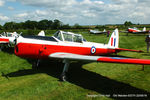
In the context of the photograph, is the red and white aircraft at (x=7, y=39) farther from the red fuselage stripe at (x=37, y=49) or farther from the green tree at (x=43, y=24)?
the green tree at (x=43, y=24)

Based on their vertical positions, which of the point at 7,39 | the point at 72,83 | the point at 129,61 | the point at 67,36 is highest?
the point at 67,36

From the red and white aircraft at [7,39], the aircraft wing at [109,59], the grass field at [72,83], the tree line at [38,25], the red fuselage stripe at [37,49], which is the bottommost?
the grass field at [72,83]

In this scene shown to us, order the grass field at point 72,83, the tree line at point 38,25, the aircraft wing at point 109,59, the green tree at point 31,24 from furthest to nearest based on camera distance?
the green tree at point 31,24, the tree line at point 38,25, the grass field at point 72,83, the aircraft wing at point 109,59

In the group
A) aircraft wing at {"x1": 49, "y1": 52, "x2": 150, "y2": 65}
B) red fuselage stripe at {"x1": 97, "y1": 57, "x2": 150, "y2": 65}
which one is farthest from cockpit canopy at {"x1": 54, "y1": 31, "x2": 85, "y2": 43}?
red fuselage stripe at {"x1": 97, "y1": 57, "x2": 150, "y2": 65}

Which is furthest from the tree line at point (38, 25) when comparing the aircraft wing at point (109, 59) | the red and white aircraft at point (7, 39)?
the aircraft wing at point (109, 59)

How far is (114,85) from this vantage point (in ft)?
17.3

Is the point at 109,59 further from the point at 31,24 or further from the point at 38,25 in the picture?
the point at 31,24

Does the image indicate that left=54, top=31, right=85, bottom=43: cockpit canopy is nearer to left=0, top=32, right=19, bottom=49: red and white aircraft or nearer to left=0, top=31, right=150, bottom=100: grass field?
left=0, top=31, right=150, bottom=100: grass field

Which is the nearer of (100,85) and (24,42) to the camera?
(100,85)

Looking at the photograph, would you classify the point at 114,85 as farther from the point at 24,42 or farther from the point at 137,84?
the point at 24,42

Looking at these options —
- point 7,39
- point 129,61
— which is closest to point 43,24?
point 7,39

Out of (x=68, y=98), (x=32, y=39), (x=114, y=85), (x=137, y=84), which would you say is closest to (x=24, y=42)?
(x=32, y=39)

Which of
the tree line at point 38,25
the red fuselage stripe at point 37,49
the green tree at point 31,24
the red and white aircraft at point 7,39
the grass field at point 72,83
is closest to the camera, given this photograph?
the grass field at point 72,83

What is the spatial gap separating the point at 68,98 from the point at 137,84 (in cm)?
285
